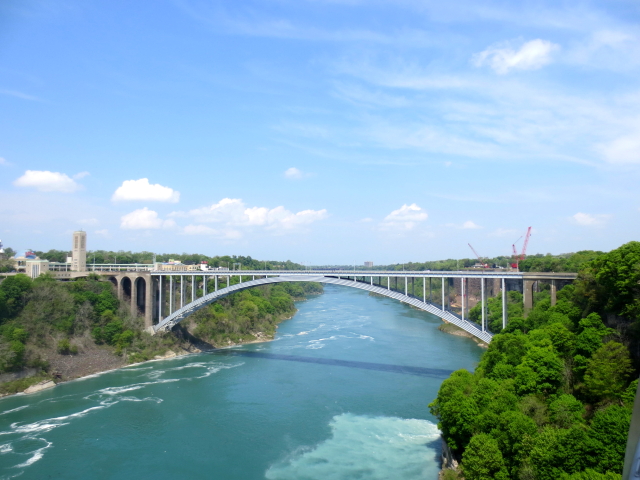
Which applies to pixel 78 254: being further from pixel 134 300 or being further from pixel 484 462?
pixel 484 462

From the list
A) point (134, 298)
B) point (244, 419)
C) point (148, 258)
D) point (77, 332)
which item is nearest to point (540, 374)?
point (244, 419)

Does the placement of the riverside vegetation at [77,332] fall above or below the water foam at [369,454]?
above

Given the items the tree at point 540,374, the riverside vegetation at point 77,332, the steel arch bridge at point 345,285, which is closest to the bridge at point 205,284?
the steel arch bridge at point 345,285

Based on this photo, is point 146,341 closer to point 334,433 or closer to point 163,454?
point 163,454

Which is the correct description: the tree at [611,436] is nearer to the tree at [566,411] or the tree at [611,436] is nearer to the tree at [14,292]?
the tree at [566,411]

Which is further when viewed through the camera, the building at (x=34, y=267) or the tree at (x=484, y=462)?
the building at (x=34, y=267)

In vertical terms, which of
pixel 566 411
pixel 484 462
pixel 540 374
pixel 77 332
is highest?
pixel 540 374

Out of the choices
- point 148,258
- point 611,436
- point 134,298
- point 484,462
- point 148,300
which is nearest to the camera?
point 611,436
